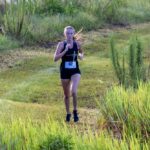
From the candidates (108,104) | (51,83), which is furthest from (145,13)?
(108,104)

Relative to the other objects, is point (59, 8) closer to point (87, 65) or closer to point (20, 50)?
point (20, 50)

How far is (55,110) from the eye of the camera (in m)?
10.7

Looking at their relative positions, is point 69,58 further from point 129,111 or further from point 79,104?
point 79,104

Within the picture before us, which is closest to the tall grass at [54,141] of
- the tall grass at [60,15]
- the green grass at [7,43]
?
the green grass at [7,43]

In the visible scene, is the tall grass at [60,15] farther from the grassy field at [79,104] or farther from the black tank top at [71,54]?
the black tank top at [71,54]

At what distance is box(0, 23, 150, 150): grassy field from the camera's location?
251 inches

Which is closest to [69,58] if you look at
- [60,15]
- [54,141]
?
[54,141]

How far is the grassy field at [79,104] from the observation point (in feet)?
20.9

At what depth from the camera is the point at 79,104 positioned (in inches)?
476

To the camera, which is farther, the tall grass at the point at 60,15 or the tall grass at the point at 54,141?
the tall grass at the point at 60,15

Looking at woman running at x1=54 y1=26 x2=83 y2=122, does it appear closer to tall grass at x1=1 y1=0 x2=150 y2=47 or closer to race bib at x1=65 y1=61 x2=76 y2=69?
race bib at x1=65 y1=61 x2=76 y2=69

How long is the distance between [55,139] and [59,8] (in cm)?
1556

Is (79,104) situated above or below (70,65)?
below

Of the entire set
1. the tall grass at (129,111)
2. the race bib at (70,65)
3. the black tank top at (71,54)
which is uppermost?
the black tank top at (71,54)
